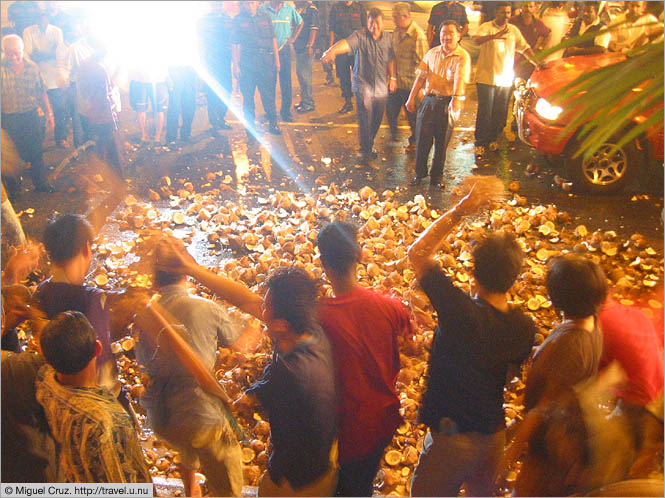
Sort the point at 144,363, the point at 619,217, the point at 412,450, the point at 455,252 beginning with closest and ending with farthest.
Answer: the point at 144,363 < the point at 412,450 < the point at 455,252 < the point at 619,217

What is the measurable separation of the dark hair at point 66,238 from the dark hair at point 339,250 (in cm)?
125

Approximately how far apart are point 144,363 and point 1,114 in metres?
5.46

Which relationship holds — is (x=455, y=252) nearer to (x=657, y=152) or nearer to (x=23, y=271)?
(x=657, y=152)

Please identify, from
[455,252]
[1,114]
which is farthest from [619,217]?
[1,114]

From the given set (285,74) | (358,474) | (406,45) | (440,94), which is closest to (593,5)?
(406,45)

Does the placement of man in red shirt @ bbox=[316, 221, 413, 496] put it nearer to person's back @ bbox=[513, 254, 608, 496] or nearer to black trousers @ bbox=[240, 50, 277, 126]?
person's back @ bbox=[513, 254, 608, 496]

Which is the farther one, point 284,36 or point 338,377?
point 284,36

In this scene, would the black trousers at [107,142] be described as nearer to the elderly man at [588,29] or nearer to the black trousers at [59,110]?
the black trousers at [59,110]

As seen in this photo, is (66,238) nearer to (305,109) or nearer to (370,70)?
(370,70)

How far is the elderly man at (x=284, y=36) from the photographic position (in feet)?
31.7

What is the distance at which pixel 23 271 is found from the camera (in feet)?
11.4

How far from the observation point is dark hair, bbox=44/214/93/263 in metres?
2.91

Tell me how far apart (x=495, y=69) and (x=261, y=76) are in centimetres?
353

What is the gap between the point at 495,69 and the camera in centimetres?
791
